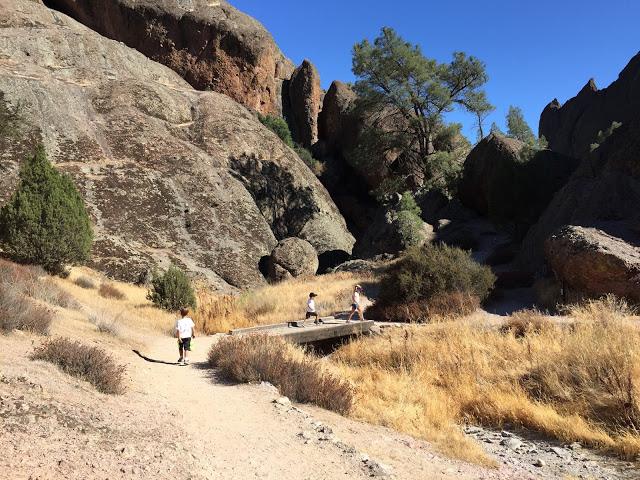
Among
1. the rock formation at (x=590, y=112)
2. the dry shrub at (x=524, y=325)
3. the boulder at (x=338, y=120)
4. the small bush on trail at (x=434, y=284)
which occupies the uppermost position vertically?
the rock formation at (x=590, y=112)

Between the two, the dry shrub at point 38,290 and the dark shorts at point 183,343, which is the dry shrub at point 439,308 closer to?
the dark shorts at point 183,343

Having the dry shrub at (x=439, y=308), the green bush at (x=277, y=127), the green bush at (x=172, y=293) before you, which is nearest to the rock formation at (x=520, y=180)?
the dry shrub at (x=439, y=308)

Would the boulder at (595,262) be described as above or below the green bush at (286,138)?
below

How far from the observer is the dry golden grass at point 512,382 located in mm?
6465

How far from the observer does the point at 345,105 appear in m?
54.1

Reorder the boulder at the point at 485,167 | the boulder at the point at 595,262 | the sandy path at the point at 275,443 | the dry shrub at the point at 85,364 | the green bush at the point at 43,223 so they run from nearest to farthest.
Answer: the sandy path at the point at 275,443, the dry shrub at the point at 85,364, the boulder at the point at 595,262, the green bush at the point at 43,223, the boulder at the point at 485,167

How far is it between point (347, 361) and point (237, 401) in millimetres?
5375

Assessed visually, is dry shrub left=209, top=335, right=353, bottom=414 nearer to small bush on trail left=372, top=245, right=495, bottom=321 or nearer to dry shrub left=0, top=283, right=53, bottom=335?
dry shrub left=0, top=283, right=53, bottom=335

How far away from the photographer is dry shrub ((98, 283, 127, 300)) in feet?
63.8

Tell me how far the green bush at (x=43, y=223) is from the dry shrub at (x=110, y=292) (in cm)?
148

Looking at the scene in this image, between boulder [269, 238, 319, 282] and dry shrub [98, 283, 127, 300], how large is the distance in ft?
36.3

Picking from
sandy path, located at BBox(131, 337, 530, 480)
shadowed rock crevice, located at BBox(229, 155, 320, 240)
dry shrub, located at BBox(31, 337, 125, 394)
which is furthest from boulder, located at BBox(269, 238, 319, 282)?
dry shrub, located at BBox(31, 337, 125, 394)

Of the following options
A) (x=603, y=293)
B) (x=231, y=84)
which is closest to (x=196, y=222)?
(x=603, y=293)

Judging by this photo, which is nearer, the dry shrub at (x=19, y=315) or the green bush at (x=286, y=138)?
the dry shrub at (x=19, y=315)
